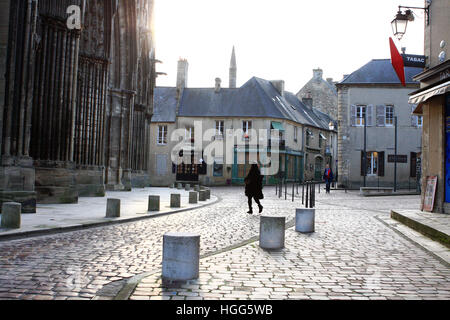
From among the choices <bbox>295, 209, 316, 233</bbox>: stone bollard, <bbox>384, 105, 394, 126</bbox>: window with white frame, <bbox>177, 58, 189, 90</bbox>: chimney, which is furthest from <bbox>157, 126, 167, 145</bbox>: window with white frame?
<bbox>295, 209, 316, 233</bbox>: stone bollard

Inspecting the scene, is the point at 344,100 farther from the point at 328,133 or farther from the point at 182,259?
the point at 182,259

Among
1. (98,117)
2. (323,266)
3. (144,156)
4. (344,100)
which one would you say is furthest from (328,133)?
(323,266)

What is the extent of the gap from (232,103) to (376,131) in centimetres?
1502

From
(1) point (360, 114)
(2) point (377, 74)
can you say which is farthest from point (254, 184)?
(2) point (377, 74)

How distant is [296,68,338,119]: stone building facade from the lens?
51125mm

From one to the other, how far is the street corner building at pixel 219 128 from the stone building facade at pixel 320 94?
29.4ft

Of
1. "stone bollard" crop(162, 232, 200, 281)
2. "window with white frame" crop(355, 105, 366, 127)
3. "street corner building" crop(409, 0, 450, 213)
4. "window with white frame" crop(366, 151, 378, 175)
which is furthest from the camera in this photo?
"window with white frame" crop(355, 105, 366, 127)

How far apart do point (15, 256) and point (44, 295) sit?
1.98 metres

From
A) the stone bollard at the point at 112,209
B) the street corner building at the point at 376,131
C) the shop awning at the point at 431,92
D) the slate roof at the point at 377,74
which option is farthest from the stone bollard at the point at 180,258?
the slate roof at the point at 377,74

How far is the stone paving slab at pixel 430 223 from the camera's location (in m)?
7.32

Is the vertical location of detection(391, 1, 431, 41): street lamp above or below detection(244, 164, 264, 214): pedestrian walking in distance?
above

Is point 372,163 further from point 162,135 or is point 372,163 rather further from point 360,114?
point 162,135

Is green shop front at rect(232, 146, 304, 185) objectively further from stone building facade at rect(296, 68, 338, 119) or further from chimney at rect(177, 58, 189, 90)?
stone building facade at rect(296, 68, 338, 119)

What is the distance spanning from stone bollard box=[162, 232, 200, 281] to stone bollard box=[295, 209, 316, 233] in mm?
4444
